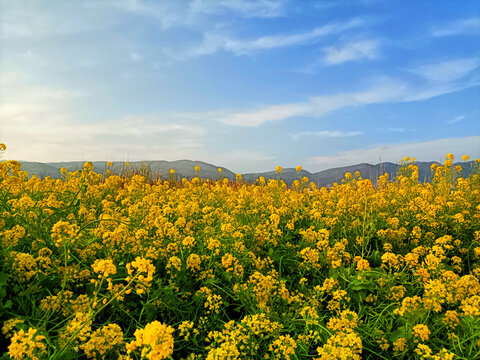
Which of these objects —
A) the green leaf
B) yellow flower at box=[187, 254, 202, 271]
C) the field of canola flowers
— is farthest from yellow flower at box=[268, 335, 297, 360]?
the green leaf

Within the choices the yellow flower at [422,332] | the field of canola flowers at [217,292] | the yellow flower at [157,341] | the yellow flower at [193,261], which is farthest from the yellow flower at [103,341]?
the yellow flower at [422,332]

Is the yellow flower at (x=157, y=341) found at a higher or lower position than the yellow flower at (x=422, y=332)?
higher

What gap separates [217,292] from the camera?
318 cm

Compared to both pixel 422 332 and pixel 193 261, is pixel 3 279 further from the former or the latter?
pixel 422 332

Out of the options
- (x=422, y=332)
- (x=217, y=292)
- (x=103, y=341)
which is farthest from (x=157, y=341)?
(x=422, y=332)

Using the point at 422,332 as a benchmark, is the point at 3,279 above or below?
above

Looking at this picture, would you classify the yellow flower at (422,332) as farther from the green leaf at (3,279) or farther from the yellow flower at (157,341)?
the green leaf at (3,279)

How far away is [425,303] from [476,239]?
261cm

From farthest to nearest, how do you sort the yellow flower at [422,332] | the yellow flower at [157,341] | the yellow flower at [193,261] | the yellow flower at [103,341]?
the yellow flower at [193,261] < the yellow flower at [422,332] < the yellow flower at [103,341] < the yellow flower at [157,341]

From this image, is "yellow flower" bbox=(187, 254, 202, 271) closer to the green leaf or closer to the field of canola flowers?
the field of canola flowers

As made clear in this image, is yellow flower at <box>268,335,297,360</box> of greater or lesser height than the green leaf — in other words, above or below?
below

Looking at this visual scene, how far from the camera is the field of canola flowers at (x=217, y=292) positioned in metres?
2.17

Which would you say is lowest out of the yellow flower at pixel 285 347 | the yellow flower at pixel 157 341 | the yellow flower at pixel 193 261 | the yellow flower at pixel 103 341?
the yellow flower at pixel 285 347

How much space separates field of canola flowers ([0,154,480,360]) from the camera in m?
2.17
